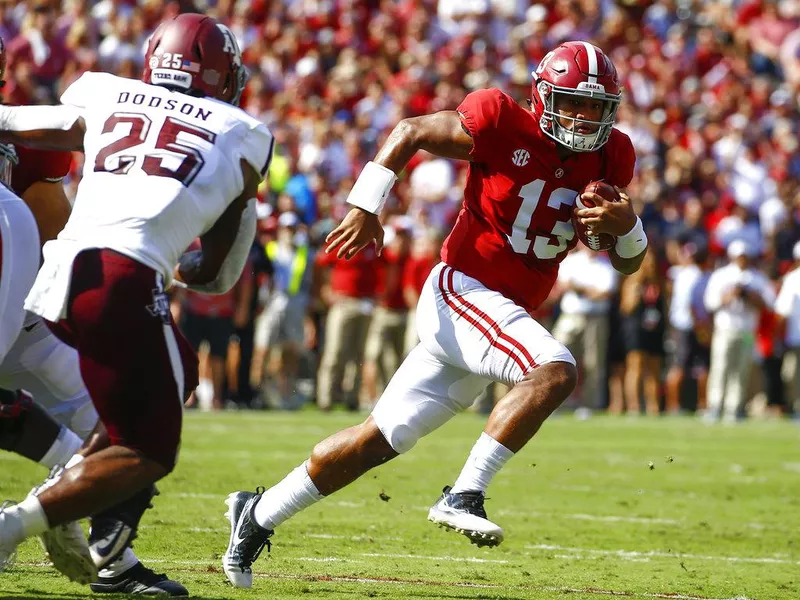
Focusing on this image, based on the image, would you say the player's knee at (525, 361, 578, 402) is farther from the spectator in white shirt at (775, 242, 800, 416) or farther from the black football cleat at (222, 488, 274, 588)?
the spectator in white shirt at (775, 242, 800, 416)

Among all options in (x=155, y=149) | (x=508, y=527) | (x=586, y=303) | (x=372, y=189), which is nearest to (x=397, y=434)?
(x=372, y=189)

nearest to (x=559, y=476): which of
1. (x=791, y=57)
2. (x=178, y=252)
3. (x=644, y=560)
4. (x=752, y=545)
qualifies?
(x=752, y=545)

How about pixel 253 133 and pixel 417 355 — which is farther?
pixel 417 355

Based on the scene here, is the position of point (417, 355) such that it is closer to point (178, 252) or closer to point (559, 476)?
point (178, 252)

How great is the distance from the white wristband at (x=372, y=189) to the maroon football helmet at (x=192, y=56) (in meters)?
0.78

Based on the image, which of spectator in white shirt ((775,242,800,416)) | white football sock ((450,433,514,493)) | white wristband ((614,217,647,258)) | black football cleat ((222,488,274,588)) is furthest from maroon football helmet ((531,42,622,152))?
spectator in white shirt ((775,242,800,416))

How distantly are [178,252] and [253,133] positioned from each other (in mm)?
430

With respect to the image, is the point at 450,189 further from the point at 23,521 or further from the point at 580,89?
the point at 23,521

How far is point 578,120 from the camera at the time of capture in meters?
5.20

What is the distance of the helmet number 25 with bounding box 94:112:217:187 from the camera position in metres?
4.12

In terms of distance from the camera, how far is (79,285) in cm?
399

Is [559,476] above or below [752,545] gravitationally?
below

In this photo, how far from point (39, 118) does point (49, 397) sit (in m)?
1.28

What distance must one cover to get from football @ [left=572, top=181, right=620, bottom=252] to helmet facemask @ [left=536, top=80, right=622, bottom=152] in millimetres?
163
